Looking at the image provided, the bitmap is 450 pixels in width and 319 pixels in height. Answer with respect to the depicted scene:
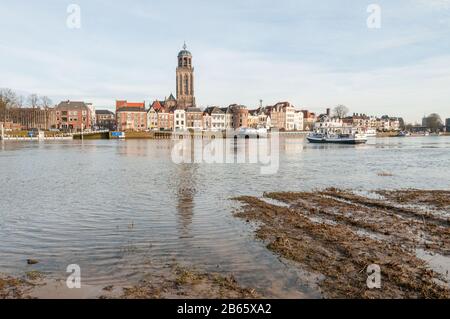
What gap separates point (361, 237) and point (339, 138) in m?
118

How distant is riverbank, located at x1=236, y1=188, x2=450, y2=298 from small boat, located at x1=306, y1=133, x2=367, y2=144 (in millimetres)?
100147

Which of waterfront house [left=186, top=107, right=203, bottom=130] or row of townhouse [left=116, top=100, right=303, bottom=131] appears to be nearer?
row of townhouse [left=116, top=100, right=303, bottom=131]

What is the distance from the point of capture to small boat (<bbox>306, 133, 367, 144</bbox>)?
120750mm

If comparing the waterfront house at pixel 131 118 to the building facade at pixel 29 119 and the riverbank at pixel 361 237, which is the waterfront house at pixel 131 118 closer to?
the building facade at pixel 29 119

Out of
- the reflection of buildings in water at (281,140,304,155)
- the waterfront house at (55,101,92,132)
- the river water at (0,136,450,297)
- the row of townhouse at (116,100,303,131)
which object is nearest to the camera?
the river water at (0,136,450,297)

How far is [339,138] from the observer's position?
419 feet

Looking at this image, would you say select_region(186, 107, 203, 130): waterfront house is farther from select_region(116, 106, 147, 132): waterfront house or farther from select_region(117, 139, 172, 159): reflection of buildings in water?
select_region(117, 139, 172, 159): reflection of buildings in water

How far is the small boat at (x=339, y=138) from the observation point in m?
121

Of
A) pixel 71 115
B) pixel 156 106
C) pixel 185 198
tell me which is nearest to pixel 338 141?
pixel 156 106

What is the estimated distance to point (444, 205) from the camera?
69.4 feet

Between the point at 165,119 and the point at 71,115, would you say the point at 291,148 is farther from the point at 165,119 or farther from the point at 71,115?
the point at 71,115

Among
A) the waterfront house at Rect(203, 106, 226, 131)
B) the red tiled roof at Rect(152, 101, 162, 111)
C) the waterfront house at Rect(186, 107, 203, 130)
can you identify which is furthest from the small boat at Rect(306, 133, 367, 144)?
the red tiled roof at Rect(152, 101, 162, 111)
